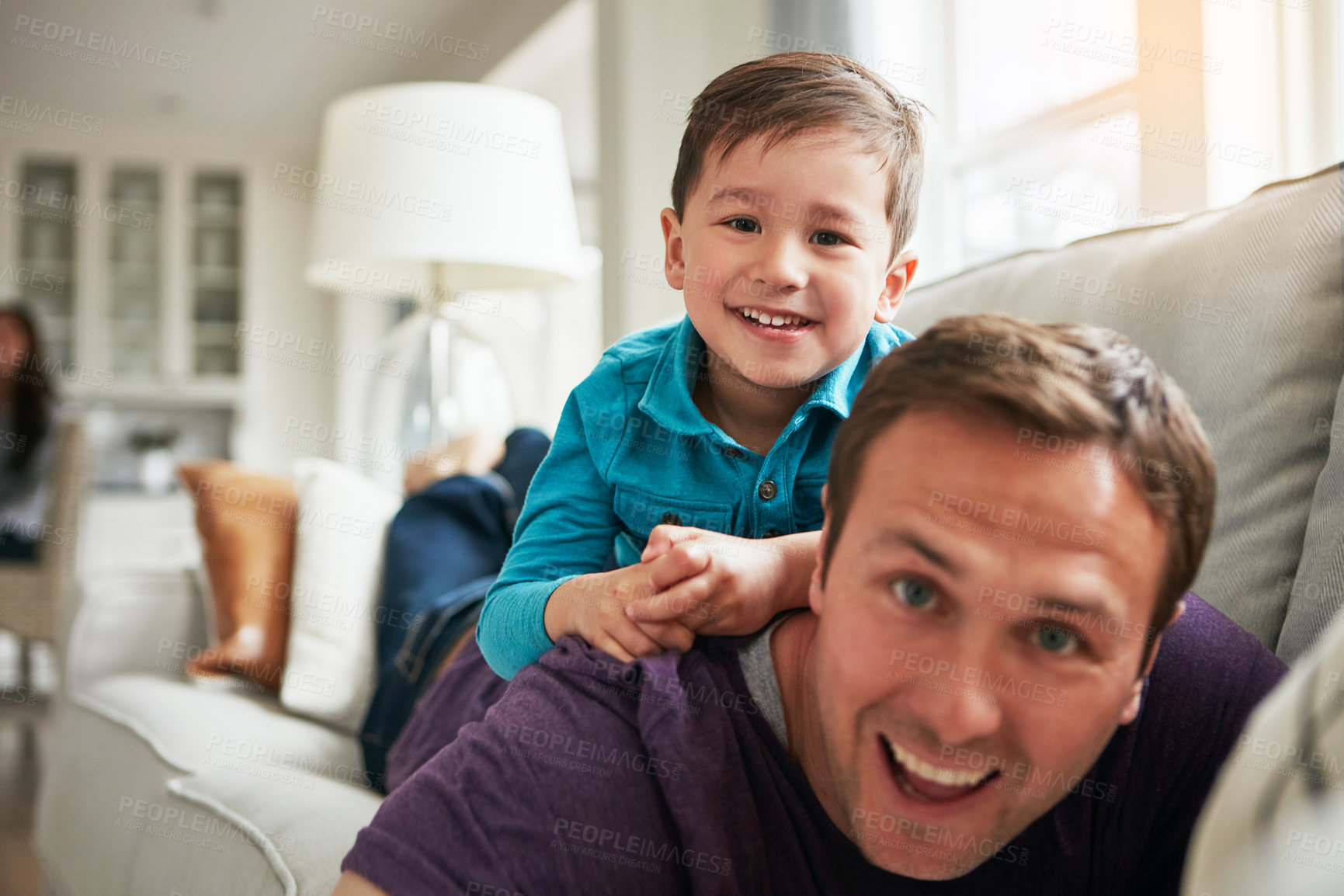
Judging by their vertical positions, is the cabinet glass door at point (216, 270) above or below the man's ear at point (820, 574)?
above

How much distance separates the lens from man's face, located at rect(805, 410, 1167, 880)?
595 mm

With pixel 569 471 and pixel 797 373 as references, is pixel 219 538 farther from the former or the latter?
pixel 797 373

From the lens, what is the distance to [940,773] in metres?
0.63

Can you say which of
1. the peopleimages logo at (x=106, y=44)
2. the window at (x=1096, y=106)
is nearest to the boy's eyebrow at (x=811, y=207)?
the window at (x=1096, y=106)

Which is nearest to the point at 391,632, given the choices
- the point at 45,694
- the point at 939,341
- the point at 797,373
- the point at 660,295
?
the point at 797,373

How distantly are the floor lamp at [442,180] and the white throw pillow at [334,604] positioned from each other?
774mm

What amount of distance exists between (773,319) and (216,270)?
22.2 ft

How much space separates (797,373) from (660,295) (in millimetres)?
2308

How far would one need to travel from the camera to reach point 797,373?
3.19ft

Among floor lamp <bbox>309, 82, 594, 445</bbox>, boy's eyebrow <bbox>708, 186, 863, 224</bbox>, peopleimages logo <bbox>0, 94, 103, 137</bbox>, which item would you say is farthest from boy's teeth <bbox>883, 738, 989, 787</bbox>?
peopleimages logo <bbox>0, 94, 103, 137</bbox>

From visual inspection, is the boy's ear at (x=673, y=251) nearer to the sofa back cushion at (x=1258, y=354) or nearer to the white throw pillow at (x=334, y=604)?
the sofa back cushion at (x=1258, y=354)

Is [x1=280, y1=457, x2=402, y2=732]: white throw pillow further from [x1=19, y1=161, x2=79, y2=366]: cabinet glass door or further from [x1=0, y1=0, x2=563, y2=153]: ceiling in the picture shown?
[x1=19, y1=161, x2=79, y2=366]: cabinet glass door

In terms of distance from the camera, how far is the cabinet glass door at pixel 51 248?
6.57 m

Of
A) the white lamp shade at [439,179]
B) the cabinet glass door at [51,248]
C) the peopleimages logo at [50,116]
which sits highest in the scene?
the peopleimages logo at [50,116]
